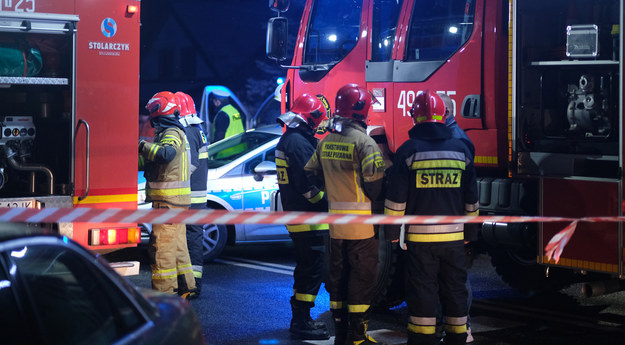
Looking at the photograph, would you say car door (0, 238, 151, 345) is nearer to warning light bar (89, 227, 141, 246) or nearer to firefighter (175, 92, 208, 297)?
warning light bar (89, 227, 141, 246)

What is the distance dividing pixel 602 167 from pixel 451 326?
5.27ft

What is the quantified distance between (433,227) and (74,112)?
8.44ft

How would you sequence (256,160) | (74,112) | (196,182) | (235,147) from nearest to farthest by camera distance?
(74,112) < (196,182) < (256,160) < (235,147)

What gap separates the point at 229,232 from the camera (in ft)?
32.2

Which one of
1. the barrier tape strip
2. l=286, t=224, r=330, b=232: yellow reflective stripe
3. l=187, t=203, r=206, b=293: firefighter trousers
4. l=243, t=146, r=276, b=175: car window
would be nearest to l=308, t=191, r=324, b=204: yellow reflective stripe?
l=286, t=224, r=330, b=232: yellow reflective stripe

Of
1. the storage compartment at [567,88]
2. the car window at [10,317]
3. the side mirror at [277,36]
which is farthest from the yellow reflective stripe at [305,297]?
the car window at [10,317]

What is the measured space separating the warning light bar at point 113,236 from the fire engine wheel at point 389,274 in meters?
1.95

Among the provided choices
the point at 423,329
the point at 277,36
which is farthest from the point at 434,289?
the point at 277,36

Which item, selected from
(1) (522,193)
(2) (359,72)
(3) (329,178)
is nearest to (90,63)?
(3) (329,178)

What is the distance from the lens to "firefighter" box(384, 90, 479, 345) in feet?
17.9

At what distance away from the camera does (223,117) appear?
17.8m

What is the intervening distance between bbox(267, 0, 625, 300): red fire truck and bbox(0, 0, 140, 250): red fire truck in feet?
7.36

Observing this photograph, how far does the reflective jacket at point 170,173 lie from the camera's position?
7.19 metres

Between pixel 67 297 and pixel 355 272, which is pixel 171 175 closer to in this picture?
pixel 355 272
